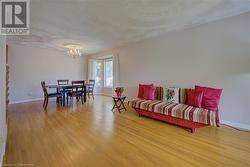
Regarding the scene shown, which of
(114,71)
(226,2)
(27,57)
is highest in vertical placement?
(226,2)

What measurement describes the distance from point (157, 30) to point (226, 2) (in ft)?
5.87

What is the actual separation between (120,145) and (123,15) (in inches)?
105

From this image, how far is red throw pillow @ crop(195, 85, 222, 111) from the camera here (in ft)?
9.78

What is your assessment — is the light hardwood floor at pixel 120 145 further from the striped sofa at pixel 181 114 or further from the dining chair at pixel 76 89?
the dining chair at pixel 76 89

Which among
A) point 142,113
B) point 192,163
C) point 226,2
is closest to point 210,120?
point 192,163

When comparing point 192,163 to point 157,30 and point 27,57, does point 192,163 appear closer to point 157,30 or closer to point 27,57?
point 157,30

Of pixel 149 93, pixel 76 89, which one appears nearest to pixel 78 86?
pixel 76 89

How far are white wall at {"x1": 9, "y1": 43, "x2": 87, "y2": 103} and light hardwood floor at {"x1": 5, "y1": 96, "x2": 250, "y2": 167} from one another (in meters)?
3.03

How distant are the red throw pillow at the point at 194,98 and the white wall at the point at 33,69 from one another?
6.04m

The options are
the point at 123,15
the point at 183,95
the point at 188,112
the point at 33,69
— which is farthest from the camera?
the point at 33,69

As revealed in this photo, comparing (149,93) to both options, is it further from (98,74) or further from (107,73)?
(98,74)

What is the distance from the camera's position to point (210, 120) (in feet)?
8.54

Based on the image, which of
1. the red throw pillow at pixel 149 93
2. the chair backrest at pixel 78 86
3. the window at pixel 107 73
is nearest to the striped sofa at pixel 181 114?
the red throw pillow at pixel 149 93

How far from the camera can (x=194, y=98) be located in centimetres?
323
